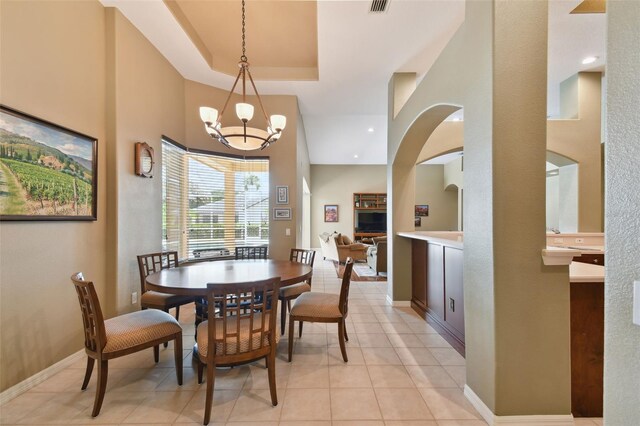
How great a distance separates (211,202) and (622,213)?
4.28 metres

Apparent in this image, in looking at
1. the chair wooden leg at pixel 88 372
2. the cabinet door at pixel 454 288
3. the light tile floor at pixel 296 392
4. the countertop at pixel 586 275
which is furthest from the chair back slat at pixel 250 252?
the countertop at pixel 586 275

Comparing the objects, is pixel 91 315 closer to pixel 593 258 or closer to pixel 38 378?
pixel 38 378

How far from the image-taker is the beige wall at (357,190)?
35.1 ft

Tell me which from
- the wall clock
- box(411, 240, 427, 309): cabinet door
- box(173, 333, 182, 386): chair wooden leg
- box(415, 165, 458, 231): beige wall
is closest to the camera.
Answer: box(173, 333, 182, 386): chair wooden leg

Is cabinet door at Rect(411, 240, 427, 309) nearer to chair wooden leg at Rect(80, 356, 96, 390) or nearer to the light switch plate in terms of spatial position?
the light switch plate

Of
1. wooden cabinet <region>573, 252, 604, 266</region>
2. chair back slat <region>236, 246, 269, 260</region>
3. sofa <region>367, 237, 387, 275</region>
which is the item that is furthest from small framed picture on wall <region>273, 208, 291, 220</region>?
wooden cabinet <region>573, 252, 604, 266</region>

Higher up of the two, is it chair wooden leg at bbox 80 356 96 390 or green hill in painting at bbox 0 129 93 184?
green hill in painting at bbox 0 129 93 184

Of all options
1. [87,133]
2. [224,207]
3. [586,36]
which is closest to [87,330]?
[87,133]

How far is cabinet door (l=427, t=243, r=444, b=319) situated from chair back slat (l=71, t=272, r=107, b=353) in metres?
3.11

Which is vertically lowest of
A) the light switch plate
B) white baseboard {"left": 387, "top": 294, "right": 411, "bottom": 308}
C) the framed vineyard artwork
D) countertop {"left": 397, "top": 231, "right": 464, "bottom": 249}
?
white baseboard {"left": 387, "top": 294, "right": 411, "bottom": 308}

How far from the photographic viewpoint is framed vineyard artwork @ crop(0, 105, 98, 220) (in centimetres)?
182

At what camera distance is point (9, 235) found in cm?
184

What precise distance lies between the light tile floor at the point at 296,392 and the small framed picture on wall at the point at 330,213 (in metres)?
7.97

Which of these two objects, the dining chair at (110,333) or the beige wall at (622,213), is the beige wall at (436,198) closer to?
the dining chair at (110,333)
